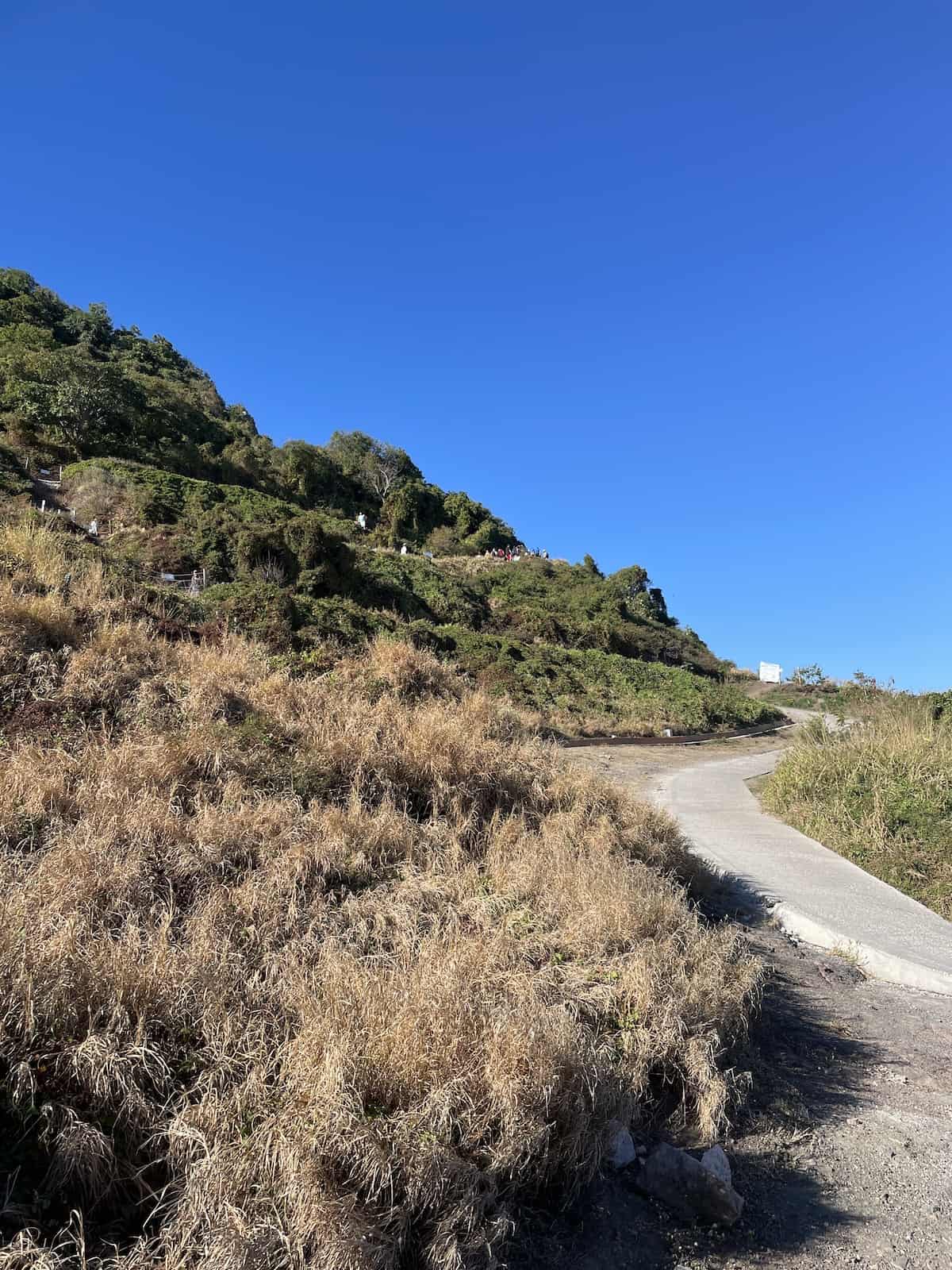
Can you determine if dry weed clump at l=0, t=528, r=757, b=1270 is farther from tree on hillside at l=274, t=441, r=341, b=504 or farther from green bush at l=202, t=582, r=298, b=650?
tree on hillside at l=274, t=441, r=341, b=504

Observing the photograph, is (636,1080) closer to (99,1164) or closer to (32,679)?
(99,1164)

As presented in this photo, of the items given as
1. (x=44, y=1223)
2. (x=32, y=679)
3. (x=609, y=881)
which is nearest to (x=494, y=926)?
(x=609, y=881)

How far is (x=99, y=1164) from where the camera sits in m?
2.10

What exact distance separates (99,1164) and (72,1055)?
1.28ft

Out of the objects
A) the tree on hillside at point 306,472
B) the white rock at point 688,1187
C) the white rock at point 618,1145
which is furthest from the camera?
the tree on hillside at point 306,472

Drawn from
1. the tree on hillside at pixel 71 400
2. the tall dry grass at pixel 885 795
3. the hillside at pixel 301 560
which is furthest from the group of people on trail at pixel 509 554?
the tall dry grass at pixel 885 795

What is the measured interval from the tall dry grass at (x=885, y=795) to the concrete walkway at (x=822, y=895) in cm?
34

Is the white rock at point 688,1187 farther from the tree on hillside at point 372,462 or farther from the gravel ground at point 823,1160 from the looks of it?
the tree on hillside at point 372,462

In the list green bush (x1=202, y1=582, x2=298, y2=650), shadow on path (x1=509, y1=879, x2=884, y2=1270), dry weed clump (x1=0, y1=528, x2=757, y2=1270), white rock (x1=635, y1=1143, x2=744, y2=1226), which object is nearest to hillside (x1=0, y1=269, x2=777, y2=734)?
green bush (x1=202, y1=582, x2=298, y2=650)

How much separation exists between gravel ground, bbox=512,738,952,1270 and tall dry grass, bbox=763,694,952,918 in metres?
2.79

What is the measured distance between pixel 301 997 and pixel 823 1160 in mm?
2388

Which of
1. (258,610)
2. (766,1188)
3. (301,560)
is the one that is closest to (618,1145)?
(766,1188)

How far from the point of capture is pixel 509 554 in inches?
1997

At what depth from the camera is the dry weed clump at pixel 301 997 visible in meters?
2.06
